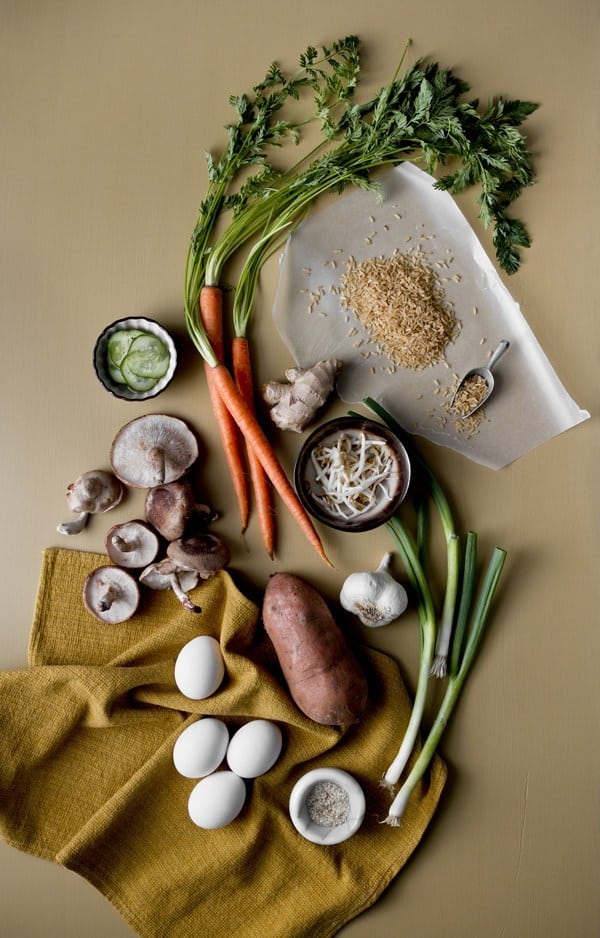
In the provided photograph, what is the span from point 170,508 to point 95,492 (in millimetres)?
194

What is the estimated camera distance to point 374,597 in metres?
1.67

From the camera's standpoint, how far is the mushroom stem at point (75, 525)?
178 centimetres

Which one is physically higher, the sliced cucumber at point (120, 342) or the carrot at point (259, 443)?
the sliced cucumber at point (120, 342)

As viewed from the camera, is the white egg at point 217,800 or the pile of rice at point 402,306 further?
the pile of rice at point 402,306

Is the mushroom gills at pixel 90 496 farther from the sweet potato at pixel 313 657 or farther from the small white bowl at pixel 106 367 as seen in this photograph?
the sweet potato at pixel 313 657

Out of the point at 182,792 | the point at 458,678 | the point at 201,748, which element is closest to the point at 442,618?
the point at 458,678

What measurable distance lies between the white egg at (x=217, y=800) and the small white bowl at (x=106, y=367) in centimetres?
91

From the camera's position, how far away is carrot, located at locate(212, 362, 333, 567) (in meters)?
1.73

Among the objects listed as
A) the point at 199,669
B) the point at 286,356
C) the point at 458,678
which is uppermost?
the point at 286,356

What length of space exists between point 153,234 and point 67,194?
0.84ft

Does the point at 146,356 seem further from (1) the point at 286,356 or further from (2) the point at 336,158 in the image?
(2) the point at 336,158

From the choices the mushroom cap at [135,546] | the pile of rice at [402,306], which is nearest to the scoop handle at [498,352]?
the pile of rice at [402,306]

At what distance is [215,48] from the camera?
1843mm

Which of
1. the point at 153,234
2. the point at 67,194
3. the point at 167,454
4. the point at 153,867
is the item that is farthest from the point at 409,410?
the point at 153,867
